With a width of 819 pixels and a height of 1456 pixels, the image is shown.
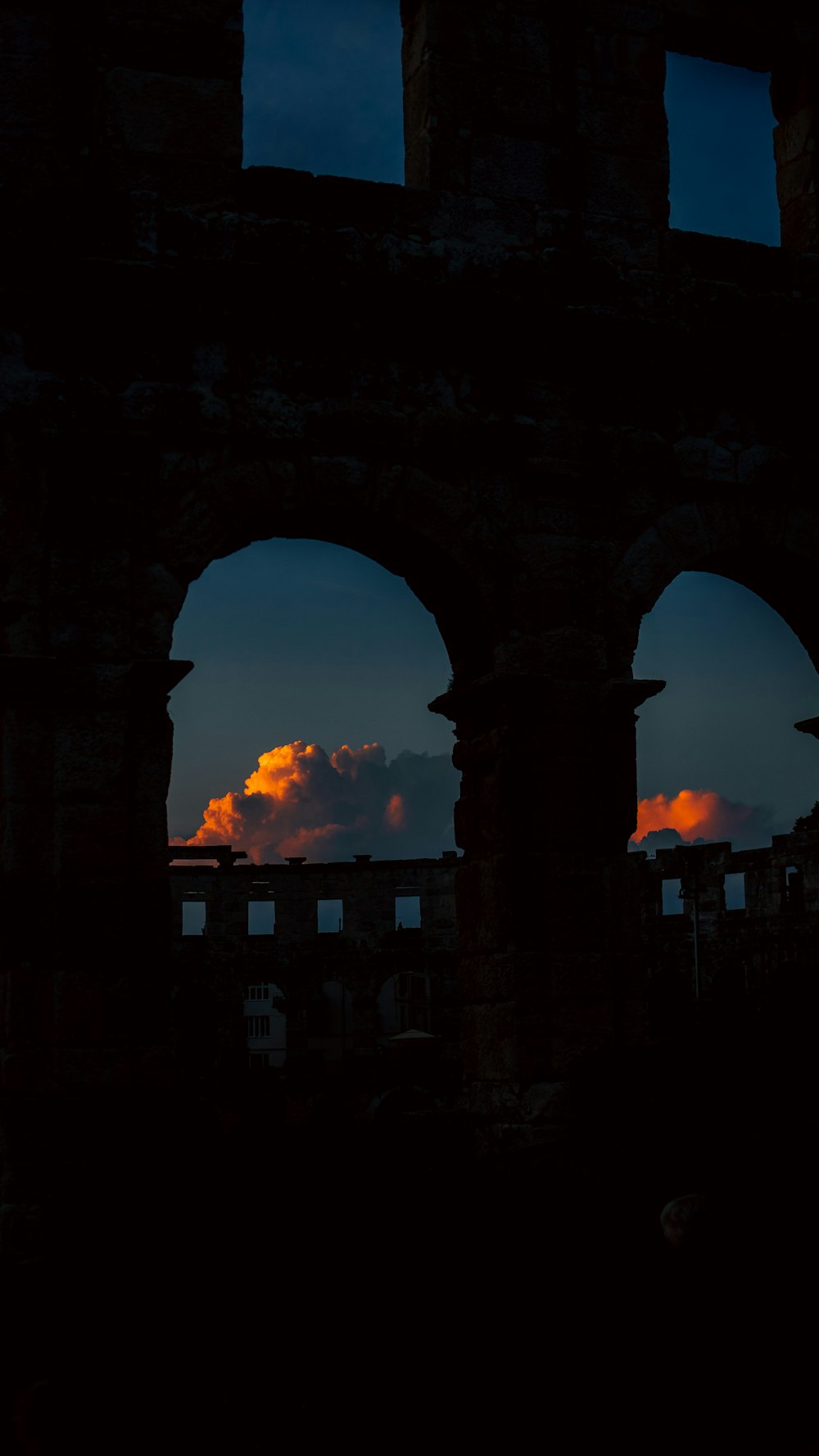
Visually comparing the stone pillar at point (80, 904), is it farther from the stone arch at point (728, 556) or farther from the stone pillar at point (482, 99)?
the stone pillar at point (482, 99)

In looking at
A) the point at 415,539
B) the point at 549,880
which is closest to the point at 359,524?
the point at 415,539

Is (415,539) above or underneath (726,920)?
above

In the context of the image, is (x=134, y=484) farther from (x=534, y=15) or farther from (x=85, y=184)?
(x=534, y=15)

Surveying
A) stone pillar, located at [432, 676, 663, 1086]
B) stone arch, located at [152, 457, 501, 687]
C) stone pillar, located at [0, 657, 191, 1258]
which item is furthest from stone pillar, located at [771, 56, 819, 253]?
stone pillar, located at [0, 657, 191, 1258]

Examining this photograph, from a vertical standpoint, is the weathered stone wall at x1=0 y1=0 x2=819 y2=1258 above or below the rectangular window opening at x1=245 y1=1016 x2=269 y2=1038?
above

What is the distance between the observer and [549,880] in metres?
7.51

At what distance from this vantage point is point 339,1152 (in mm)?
7066

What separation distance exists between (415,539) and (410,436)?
0.52m

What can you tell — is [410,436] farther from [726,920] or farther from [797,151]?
[726,920]

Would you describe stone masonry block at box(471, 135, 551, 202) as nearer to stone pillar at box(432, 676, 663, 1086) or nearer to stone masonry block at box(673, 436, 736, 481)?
stone masonry block at box(673, 436, 736, 481)

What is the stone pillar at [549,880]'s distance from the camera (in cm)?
736

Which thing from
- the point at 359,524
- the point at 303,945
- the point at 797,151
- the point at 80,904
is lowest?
the point at 80,904

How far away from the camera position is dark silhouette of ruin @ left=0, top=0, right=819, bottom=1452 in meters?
6.36

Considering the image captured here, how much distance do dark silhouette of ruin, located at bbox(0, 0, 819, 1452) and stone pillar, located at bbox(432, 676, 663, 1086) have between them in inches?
0.7
